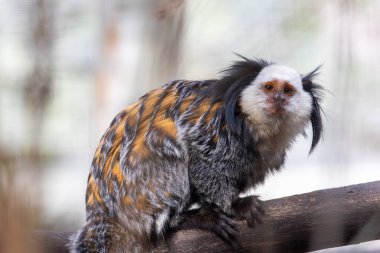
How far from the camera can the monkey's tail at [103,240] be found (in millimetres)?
3738

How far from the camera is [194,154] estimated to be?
3977mm

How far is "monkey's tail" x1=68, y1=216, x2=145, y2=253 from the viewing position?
3.74 m

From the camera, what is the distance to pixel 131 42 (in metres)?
1.48

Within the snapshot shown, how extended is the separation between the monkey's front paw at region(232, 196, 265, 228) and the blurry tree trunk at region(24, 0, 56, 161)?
8.17 feet

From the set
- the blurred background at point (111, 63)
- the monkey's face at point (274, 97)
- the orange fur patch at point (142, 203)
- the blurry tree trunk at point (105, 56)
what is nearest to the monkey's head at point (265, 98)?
the monkey's face at point (274, 97)

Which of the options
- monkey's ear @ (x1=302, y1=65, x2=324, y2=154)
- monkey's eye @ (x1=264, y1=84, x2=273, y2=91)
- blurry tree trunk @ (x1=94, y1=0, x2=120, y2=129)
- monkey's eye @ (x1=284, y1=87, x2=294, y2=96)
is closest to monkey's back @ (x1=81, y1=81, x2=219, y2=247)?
monkey's eye @ (x1=264, y1=84, x2=273, y2=91)

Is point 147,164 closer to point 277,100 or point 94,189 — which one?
point 94,189

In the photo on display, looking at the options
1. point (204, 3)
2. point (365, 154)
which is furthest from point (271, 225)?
point (204, 3)

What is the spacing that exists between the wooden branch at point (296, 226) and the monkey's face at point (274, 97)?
0.60 meters

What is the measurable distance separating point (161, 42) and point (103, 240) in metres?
2.52

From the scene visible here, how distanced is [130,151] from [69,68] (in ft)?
7.47

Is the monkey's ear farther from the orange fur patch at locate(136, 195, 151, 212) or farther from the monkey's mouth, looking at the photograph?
the orange fur patch at locate(136, 195, 151, 212)

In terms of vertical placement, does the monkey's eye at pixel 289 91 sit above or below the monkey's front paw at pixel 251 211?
above

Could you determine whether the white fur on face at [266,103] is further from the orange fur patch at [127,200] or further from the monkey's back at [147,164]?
the orange fur patch at [127,200]
